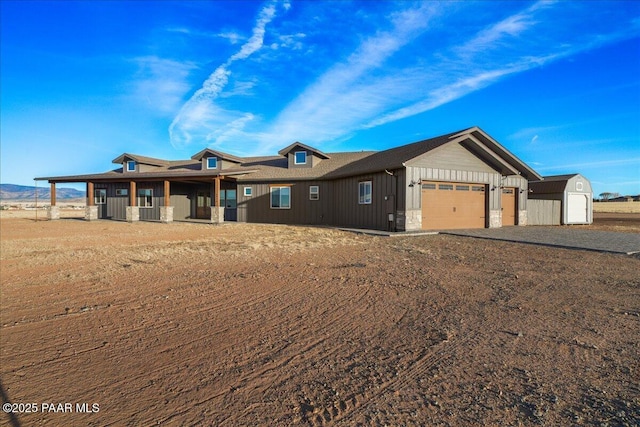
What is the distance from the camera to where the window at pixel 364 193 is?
711 inches

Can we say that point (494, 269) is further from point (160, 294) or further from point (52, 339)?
point (52, 339)

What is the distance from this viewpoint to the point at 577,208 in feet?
81.9

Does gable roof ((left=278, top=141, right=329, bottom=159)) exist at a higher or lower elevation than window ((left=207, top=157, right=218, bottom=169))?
higher

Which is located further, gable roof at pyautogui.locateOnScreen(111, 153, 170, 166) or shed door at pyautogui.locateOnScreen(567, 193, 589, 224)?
gable roof at pyautogui.locateOnScreen(111, 153, 170, 166)

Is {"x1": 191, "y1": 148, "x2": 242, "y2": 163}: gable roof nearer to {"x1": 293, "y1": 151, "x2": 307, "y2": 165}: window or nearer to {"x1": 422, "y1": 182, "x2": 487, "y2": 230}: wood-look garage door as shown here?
{"x1": 293, "y1": 151, "x2": 307, "y2": 165}: window

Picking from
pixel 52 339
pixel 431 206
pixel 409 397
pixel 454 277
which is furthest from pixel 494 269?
pixel 431 206

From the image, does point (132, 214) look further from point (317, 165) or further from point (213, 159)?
point (317, 165)

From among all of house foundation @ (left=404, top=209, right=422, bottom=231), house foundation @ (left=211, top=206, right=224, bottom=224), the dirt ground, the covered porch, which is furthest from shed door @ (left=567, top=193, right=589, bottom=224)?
house foundation @ (left=211, top=206, right=224, bottom=224)

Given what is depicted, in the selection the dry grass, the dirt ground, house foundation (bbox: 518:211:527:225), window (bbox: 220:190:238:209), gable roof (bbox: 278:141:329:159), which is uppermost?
gable roof (bbox: 278:141:329:159)

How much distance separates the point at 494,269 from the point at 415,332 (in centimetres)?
452

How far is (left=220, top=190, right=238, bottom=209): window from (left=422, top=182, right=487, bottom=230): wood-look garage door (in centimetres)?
1350

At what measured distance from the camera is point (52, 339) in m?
3.78

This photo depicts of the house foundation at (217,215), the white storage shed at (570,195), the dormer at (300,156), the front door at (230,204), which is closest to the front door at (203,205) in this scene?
the front door at (230,204)

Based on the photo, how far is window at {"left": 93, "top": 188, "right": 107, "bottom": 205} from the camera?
2697cm
